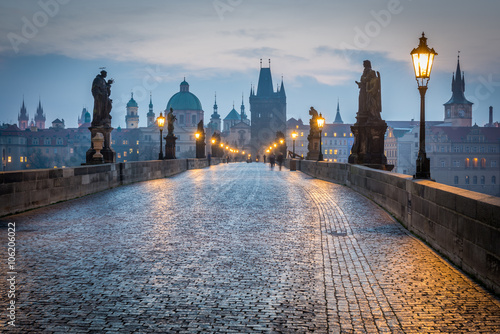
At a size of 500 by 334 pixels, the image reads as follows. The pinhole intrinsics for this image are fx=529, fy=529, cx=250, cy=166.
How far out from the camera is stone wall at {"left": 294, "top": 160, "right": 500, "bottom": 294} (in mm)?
5492

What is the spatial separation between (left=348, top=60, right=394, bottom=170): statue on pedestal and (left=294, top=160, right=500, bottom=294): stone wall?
1031cm

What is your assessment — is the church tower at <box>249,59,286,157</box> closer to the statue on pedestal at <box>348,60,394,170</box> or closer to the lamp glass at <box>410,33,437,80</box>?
the statue on pedestal at <box>348,60,394,170</box>

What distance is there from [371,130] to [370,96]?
4.95 ft

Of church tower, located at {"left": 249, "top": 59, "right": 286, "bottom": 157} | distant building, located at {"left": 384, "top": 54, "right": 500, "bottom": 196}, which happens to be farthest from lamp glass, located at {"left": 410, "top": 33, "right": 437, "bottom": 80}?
church tower, located at {"left": 249, "top": 59, "right": 286, "bottom": 157}

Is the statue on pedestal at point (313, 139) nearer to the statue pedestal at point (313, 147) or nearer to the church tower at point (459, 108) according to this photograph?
the statue pedestal at point (313, 147)

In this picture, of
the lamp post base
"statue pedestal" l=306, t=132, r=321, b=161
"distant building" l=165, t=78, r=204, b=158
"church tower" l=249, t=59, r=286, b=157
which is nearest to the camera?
the lamp post base

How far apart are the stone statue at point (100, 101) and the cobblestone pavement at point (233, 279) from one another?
14.5 meters

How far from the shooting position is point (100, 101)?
24.8 metres

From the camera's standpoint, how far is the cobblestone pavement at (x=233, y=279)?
4484mm

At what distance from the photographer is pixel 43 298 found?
5.08 meters

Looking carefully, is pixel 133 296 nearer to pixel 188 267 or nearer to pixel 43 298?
pixel 43 298

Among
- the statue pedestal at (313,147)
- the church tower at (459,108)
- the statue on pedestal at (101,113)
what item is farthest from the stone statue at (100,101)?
the church tower at (459,108)

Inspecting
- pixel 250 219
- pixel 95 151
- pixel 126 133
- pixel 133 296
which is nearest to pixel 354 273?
pixel 133 296

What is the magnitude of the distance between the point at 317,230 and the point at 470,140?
4839 inches
